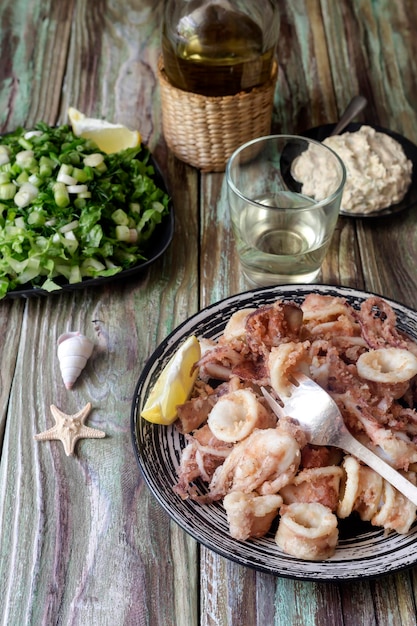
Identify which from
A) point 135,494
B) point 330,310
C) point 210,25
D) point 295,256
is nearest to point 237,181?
point 295,256

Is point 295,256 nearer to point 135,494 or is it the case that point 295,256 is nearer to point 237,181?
point 237,181

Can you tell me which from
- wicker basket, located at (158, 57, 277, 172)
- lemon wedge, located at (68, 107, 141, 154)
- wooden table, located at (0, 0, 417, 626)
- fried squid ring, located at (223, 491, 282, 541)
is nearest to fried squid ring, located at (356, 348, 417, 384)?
fried squid ring, located at (223, 491, 282, 541)

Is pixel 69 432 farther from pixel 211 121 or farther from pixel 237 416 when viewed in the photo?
pixel 211 121

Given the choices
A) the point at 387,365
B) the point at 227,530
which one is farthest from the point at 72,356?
the point at 387,365

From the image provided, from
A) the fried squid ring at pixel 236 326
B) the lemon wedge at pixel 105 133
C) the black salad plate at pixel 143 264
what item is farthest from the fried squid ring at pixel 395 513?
the lemon wedge at pixel 105 133

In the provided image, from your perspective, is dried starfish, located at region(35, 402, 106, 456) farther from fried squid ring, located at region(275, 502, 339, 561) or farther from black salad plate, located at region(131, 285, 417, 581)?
fried squid ring, located at region(275, 502, 339, 561)

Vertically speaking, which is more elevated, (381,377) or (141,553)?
(381,377)
